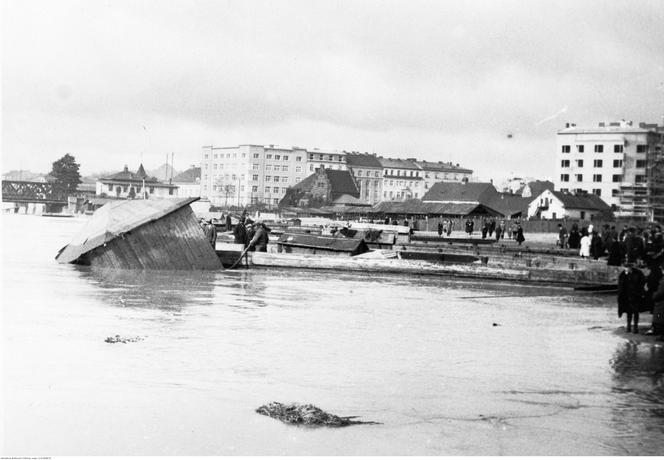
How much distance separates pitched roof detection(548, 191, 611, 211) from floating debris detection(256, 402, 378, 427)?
3831 inches


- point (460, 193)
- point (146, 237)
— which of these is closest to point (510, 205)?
point (460, 193)

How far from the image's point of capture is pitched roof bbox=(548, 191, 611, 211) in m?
103

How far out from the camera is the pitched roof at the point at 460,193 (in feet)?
408

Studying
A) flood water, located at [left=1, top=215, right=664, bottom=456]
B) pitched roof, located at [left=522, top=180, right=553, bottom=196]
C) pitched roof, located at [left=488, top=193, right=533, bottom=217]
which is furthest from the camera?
pitched roof, located at [left=522, top=180, right=553, bottom=196]

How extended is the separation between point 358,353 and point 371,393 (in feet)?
9.95

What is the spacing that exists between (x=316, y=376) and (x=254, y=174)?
575 ft

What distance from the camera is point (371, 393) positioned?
10.6 meters

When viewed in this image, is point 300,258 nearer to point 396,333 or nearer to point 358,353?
point 396,333

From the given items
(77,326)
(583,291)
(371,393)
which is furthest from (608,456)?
(583,291)

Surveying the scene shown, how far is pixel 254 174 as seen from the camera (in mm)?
185250

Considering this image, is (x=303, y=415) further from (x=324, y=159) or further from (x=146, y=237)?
(x=324, y=159)

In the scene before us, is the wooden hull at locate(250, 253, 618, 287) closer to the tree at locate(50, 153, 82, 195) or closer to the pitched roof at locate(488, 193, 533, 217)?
the pitched roof at locate(488, 193, 533, 217)

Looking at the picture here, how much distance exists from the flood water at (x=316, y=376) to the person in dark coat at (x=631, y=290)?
2.17 feet

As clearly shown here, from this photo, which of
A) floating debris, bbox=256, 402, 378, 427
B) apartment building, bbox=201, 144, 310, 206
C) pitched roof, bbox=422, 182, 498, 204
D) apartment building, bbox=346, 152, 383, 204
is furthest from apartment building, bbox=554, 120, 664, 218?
floating debris, bbox=256, 402, 378, 427
